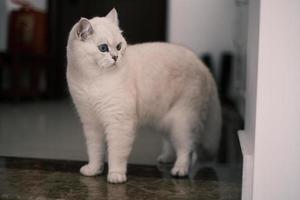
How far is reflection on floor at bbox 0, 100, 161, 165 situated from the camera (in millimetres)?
2197

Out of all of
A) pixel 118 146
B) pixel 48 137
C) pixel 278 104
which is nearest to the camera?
pixel 278 104

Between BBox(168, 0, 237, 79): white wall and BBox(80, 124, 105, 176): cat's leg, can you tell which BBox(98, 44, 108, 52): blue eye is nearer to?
BBox(80, 124, 105, 176): cat's leg

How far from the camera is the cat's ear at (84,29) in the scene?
1.41 m

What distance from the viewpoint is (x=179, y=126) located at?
173cm

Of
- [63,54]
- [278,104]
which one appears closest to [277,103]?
[278,104]

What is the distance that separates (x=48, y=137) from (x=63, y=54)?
238cm

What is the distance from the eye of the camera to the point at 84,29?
141cm

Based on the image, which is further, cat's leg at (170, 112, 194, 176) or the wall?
the wall

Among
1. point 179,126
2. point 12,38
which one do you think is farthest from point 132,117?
point 12,38

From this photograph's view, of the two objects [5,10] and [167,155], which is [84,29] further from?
[5,10]

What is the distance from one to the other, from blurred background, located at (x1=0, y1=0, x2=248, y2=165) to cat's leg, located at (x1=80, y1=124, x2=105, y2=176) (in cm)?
64

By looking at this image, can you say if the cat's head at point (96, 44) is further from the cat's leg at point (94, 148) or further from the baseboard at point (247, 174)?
the baseboard at point (247, 174)

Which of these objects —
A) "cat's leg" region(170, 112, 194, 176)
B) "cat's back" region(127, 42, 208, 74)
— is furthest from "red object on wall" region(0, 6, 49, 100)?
"cat's leg" region(170, 112, 194, 176)

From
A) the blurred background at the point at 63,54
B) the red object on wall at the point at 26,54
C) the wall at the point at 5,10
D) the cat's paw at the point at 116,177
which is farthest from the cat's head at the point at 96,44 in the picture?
the wall at the point at 5,10
